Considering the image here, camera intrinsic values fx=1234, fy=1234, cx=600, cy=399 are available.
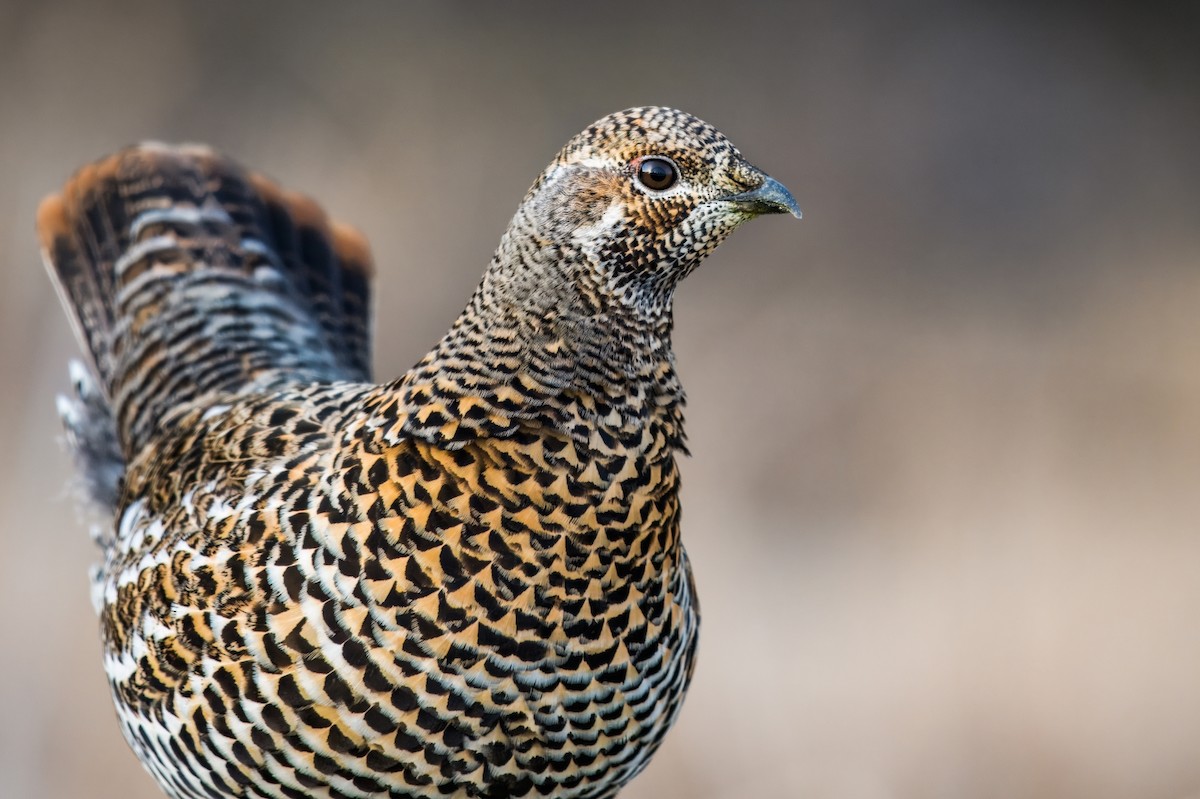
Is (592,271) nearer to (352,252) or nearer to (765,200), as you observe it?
(765,200)

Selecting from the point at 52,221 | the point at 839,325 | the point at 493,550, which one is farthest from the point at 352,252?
the point at 839,325

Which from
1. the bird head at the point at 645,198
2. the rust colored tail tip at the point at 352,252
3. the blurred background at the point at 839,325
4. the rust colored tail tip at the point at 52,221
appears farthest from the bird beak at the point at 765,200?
the blurred background at the point at 839,325

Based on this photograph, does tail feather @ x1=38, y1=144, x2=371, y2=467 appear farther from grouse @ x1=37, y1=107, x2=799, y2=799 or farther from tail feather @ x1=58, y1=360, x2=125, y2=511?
grouse @ x1=37, y1=107, x2=799, y2=799

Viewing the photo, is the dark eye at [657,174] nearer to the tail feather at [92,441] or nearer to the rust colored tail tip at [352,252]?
the rust colored tail tip at [352,252]

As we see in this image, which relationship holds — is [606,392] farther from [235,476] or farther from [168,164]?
[168,164]

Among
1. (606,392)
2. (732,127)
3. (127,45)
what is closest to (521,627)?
(606,392)

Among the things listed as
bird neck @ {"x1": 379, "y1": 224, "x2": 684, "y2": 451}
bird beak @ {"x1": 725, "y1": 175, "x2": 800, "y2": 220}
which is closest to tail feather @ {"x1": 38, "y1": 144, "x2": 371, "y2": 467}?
bird neck @ {"x1": 379, "y1": 224, "x2": 684, "y2": 451}

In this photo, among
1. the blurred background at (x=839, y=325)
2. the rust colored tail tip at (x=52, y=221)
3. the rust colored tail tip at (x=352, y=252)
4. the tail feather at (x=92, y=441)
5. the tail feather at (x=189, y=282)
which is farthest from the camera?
the blurred background at (x=839, y=325)
